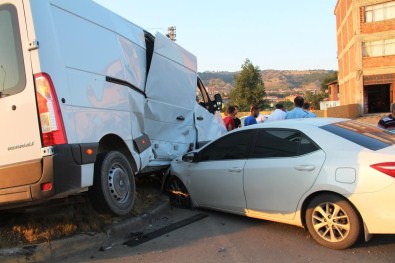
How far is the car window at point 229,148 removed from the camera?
19.4 ft

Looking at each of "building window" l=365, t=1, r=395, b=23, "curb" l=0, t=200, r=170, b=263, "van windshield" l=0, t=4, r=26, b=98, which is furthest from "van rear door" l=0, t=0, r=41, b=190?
"building window" l=365, t=1, r=395, b=23

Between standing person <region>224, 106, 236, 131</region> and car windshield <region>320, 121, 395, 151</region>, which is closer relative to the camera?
car windshield <region>320, 121, 395, 151</region>

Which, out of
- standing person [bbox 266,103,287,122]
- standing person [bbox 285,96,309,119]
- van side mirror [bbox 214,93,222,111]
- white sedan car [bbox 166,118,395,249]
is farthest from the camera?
van side mirror [bbox 214,93,222,111]

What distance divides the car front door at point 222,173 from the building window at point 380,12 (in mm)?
42855

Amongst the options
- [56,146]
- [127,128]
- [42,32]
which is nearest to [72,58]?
[42,32]

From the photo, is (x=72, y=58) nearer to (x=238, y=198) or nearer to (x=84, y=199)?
(x=84, y=199)

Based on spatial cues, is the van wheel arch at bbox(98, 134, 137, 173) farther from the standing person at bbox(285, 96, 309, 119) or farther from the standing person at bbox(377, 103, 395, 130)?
the standing person at bbox(377, 103, 395, 130)

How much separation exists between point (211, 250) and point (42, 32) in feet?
9.86

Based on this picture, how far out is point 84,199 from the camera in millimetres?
5684

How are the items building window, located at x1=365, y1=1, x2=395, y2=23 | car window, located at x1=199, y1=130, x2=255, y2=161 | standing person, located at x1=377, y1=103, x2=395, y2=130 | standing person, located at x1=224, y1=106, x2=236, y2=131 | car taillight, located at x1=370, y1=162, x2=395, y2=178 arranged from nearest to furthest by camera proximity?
car taillight, located at x1=370, y1=162, x2=395, y2=178 → car window, located at x1=199, y1=130, x2=255, y2=161 → standing person, located at x1=377, y1=103, x2=395, y2=130 → standing person, located at x1=224, y1=106, x2=236, y2=131 → building window, located at x1=365, y1=1, x2=395, y2=23

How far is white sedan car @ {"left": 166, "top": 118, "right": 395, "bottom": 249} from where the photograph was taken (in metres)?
4.43

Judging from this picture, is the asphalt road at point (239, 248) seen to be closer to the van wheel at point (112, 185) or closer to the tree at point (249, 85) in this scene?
the van wheel at point (112, 185)

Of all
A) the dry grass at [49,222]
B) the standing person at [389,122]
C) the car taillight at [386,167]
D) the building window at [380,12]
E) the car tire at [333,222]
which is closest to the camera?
→ the car taillight at [386,167]

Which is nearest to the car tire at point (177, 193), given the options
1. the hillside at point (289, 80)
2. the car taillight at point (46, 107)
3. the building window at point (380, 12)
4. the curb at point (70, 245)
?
the curb at point (70, 245)
